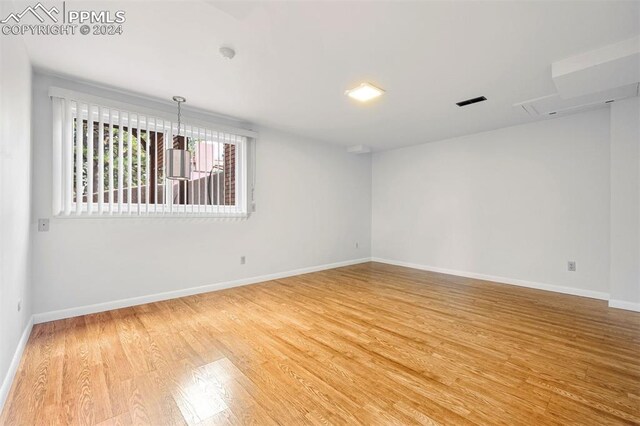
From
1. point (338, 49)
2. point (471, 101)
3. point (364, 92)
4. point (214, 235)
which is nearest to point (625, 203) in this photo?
point (471, 101)

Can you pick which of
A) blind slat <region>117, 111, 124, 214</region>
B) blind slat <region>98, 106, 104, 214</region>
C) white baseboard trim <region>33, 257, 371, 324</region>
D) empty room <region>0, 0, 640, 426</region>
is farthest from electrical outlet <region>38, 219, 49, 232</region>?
white baseboard trim <region>33, 257, 371, 324</region>

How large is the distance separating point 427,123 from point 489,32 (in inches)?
88.4

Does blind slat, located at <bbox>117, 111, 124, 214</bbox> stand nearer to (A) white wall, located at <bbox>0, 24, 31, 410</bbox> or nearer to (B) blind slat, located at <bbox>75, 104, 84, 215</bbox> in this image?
(B) blind slat, located at <bbox>75, 104, 84, 215</bbox>

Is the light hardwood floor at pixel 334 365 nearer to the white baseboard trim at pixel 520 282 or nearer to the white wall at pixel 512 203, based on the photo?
the white baseboard trim at pixel 520 282

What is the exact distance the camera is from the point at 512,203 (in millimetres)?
4535

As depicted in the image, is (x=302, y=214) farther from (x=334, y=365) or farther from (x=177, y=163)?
(x=334, y=365)

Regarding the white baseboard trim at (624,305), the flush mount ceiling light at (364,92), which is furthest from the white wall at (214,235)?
the white baseboard trim at (624,305)

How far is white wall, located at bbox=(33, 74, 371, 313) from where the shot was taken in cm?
288

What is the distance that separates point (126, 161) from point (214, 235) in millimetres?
1466

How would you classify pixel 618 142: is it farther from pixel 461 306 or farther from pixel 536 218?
pixel 461 306

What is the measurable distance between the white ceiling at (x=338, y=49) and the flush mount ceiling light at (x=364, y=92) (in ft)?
0.34

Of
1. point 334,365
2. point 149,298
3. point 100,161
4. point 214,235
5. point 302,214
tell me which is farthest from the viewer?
point 302,214

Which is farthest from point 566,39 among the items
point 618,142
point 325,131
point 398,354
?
point 325,131

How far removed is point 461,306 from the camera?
3.42 meters
